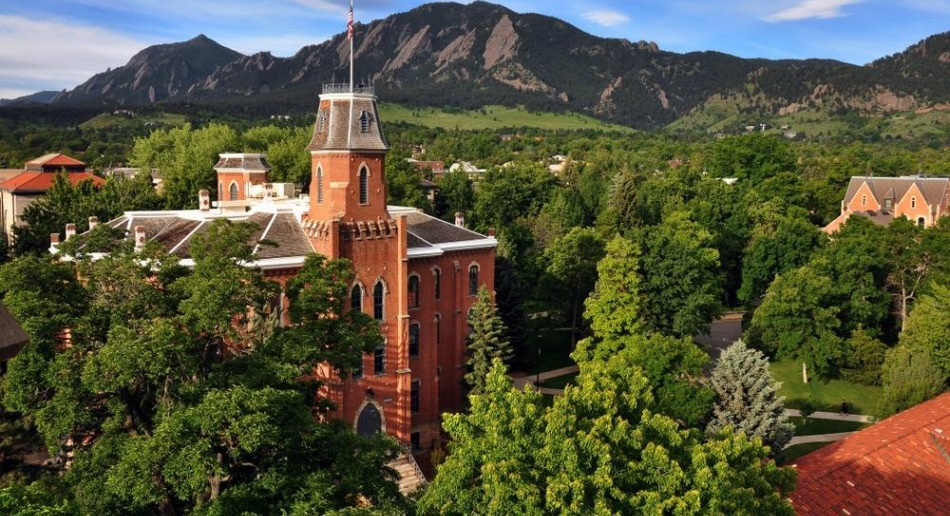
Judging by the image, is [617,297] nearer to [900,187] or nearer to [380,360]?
[380,360]

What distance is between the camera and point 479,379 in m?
40.2

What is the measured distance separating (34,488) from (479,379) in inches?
1032

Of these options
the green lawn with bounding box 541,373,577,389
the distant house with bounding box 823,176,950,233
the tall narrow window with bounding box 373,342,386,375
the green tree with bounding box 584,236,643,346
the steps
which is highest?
the distant house with bounding box 823,176,950,233

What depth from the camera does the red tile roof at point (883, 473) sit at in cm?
2547

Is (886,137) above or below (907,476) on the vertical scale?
above

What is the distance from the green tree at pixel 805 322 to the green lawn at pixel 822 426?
5.63 m

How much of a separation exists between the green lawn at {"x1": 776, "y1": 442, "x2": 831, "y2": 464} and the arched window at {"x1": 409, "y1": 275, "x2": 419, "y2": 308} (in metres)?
17.0

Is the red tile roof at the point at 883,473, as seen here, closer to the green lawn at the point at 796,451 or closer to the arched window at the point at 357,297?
the green lawn at the point at 796,451

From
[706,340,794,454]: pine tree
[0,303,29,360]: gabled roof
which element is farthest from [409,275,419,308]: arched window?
[0,303,29,360]: gabled roof

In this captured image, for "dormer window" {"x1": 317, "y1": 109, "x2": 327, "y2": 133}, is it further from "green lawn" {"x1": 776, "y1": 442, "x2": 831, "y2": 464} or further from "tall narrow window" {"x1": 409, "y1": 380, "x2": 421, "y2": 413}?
"green lawn" {"x1": 776, "y1": 442, "x2": 831, "y2": 464}

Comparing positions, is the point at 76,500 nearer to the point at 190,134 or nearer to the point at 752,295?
the point at 752,295

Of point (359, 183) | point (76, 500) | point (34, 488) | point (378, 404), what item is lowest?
point (378, 404)

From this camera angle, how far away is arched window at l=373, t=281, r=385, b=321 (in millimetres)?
37219

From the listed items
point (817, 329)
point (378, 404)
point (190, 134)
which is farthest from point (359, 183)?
point (190, 134)
